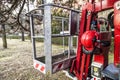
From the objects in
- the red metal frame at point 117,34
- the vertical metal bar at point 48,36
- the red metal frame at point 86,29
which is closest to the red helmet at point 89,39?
the red metal frame at point 86,29

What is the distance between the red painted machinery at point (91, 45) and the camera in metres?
2.39

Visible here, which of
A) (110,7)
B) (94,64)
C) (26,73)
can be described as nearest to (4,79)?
(26,73)

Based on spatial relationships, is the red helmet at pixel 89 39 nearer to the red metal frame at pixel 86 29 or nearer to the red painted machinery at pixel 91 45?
the red painted machinery at pixel 91 45

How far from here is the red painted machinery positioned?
2390 mm

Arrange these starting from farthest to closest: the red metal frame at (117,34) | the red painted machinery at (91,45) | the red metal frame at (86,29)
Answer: the red metal frame at (86,29)
the red painted machinery at (91,45)
the red metal frame at (117,34)

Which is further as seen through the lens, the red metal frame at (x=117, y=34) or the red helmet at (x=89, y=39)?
the red helmet at (x=89, y=39)

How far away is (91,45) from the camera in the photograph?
2.45 metres

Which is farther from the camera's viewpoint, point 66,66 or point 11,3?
point 11,3

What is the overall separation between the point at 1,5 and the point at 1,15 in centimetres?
48

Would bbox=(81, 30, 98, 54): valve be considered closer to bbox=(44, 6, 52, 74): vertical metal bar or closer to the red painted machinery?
the red painted machinery

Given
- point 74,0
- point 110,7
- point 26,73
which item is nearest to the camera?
point 110,7

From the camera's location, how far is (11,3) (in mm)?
6641

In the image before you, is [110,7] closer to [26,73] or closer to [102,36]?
[102,36]

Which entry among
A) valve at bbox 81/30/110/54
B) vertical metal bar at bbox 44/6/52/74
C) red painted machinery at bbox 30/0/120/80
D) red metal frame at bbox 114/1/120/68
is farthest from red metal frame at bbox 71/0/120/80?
vertical metal bar at bbox 44/6/52/74
